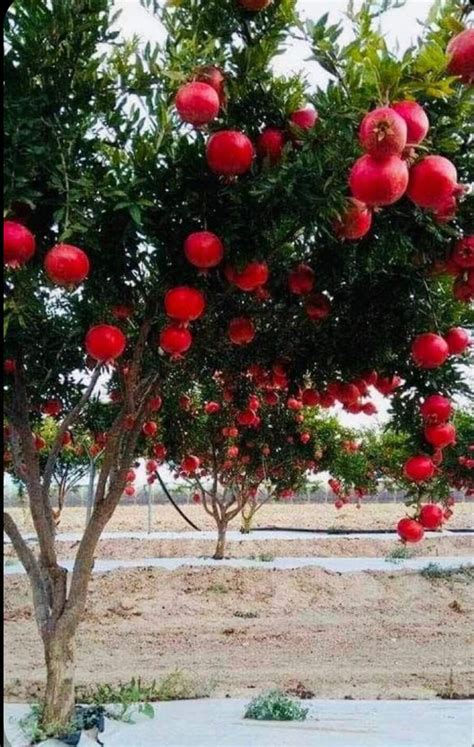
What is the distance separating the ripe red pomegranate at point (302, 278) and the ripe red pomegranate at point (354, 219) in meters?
0.70

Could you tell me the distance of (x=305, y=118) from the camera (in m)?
2.48

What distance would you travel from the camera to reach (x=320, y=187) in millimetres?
2211

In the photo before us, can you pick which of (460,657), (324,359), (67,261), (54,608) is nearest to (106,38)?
(67,261)

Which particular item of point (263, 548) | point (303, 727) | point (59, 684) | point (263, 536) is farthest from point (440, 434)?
point (263, 536)

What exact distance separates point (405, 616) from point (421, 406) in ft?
27.0

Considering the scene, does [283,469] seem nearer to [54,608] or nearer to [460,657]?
[460,657]

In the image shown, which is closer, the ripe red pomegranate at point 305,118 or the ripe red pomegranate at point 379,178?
the ripe red pomegranate at point 379,178

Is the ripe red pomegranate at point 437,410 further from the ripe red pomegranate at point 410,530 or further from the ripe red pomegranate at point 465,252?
the ripe red pomegranate at point 465,252

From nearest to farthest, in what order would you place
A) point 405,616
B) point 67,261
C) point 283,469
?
point 67,261 < point 405,616 < point 283,469

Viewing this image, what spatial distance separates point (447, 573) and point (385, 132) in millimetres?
13168

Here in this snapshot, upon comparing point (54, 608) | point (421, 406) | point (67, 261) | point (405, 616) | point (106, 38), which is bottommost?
point (405, 616)

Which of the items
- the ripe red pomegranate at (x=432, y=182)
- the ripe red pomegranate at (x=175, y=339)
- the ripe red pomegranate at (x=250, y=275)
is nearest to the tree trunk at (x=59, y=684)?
the ripe red pomegranate at (x=175, y=339)

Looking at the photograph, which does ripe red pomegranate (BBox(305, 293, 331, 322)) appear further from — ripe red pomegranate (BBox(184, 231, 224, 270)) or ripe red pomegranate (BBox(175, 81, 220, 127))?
ripe red pomegranate (BBox(175, 81, 220, 127))

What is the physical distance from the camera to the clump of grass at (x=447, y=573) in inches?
521
